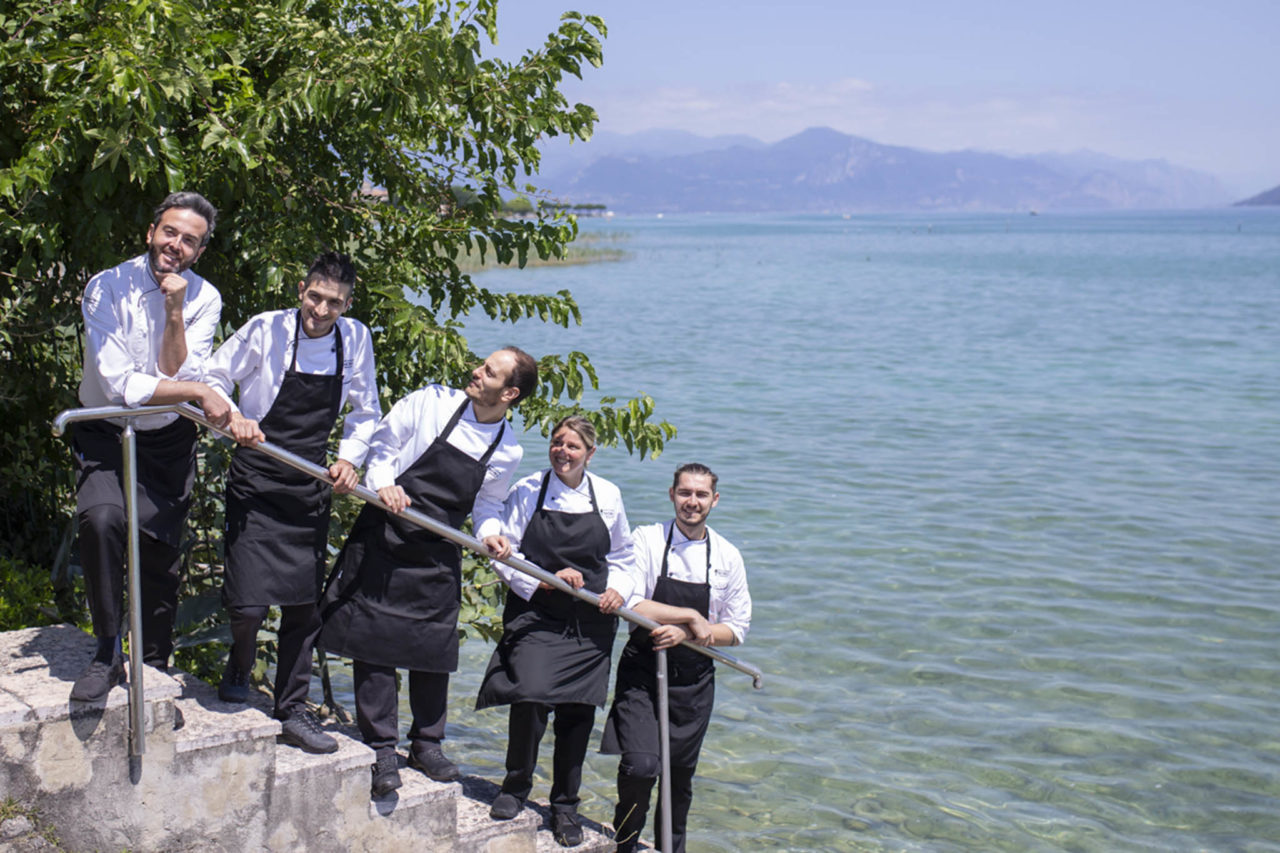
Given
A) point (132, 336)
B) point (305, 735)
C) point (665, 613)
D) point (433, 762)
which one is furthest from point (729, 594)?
point (132, 336)

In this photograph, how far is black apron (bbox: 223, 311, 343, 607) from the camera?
17.3 feet

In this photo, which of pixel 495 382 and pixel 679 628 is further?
pixel 679 628

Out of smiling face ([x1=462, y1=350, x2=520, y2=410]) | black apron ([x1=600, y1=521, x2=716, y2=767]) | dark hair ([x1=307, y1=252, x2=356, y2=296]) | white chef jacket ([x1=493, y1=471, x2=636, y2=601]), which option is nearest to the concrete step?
black apron ([x1=600, y1=521, x2=716, y2=767])

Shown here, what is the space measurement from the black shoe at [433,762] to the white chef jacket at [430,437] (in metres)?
1.00

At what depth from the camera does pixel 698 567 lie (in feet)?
20.3

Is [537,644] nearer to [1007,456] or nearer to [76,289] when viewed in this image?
[76,289]

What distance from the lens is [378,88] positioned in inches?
243

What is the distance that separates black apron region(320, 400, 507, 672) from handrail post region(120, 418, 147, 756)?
98 cm

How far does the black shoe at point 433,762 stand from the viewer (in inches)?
223

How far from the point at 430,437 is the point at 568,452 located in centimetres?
60

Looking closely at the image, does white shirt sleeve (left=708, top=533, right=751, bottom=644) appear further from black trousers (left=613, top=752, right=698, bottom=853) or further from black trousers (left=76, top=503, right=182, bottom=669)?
black trousers (left=76, top=503, right=182, bottom=669)

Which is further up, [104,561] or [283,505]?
[283,505]

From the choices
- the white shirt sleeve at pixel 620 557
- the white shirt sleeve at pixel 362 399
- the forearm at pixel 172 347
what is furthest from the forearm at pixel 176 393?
the white shirt sleeve at pixel 620 557

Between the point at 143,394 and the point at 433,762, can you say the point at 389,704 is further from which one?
the point at 143,394
